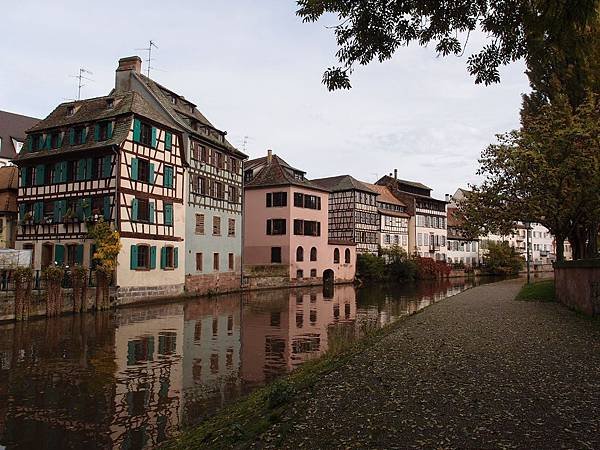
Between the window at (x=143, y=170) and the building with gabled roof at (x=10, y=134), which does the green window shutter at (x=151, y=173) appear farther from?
the building with gabled roof at (x=10, y=134)

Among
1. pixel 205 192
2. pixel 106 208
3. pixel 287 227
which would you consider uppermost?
pixel 205 192

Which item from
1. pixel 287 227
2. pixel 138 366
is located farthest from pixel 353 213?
pixel 138 366

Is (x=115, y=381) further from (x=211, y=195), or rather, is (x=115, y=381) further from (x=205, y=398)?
(x=211, y=195)

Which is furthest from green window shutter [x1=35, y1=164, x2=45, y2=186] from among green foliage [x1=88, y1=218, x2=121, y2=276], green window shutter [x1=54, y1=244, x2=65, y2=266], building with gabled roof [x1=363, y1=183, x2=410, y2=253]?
building with gabled roof [x1=363, y1=183, x2=410, y2=253]

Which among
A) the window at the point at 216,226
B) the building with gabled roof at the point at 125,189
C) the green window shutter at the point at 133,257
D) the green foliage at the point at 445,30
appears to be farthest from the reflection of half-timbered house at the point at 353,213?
the green foliage at the point at 445,30

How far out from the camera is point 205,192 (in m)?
37.3

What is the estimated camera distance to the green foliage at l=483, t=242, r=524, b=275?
7219 centimetres

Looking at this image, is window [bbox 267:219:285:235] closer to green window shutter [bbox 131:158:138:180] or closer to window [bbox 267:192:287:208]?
window [bbox 267:192:287:208]

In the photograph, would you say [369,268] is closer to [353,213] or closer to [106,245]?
[353,213]

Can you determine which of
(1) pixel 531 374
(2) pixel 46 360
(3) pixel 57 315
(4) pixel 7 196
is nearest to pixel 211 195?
(4) pixel 7 196

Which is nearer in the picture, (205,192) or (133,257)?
(133,257)

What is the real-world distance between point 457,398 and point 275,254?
4213cm

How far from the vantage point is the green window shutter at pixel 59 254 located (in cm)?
2956

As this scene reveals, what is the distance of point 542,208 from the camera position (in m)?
23.6
